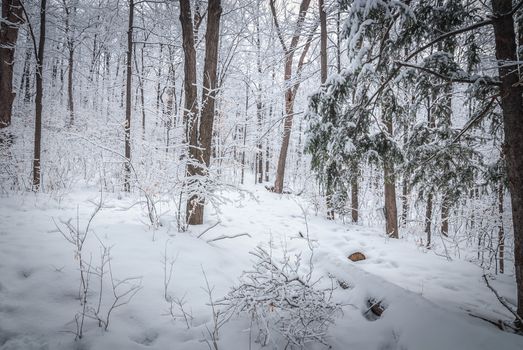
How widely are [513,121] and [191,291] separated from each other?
3.77 meters

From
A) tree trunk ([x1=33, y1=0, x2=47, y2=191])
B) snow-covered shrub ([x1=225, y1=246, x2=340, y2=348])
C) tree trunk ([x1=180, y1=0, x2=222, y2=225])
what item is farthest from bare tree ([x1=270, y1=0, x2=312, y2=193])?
tree trunk ([x1=33, y1=0, x2=47, y2=191])

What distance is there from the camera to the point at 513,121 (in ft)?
8.01

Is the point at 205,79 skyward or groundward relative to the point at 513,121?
skyward

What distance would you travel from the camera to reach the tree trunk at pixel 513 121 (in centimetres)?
242

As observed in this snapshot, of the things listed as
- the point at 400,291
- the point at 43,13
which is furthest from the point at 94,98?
the point at 400,291

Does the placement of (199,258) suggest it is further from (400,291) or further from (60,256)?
(400,291)

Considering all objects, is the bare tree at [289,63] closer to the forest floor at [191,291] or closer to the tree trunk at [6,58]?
the forest floor at [191,291]

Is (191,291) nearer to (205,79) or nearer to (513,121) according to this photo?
(513,121)

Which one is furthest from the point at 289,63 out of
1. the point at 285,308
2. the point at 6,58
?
the point at 285,308

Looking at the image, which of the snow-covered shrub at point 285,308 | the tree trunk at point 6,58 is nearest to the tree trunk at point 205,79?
the snow-covered shrub at point 285,308

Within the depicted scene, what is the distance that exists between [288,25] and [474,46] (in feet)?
22.3

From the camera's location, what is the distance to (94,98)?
19953 millimetres

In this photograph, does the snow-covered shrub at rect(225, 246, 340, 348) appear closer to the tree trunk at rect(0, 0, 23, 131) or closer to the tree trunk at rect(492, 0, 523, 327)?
the tree trunk at rect(492, 0, 523, 327)

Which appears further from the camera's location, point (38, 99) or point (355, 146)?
point (38, 99)
